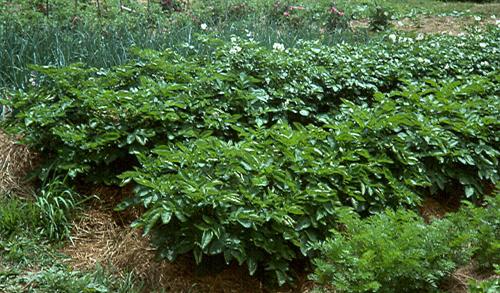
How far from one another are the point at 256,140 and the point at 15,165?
69.2 inches

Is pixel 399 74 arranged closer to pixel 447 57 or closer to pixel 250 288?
pixel 447 57

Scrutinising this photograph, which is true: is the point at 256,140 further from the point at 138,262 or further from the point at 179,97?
the point at 138,262

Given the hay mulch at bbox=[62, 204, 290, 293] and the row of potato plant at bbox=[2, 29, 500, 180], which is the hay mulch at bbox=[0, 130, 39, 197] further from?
the hay mulch at bbox=[62, 204, 290, 293]

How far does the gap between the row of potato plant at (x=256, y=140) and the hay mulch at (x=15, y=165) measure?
129 mm

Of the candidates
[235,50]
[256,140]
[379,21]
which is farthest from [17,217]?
[379,21]

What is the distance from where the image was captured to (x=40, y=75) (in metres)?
4.77

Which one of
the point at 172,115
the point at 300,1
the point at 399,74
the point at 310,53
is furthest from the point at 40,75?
the point at 300,1

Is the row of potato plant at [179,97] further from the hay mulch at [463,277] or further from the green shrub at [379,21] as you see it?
the green shrub at [379,21]

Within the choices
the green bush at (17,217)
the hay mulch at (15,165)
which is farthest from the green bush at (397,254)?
the hay mulch at (15,165)

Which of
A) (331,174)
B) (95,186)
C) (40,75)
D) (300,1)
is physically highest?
(331,174)

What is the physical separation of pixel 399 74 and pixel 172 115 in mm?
2335

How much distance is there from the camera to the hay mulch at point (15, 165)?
4.03 meters

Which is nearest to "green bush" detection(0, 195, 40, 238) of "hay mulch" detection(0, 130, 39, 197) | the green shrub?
"hay mulch" detection(0, 130, 39, 197)

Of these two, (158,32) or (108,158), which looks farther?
(158,32)
